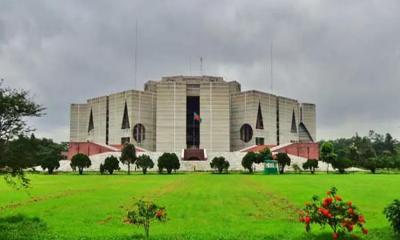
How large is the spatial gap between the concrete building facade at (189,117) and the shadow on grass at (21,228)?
77078mm

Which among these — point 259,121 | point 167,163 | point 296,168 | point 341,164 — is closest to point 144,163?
point 167,163

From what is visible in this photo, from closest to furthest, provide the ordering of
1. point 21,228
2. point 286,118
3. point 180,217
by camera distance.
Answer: point 21,228 → point 180,217 → point 286,118

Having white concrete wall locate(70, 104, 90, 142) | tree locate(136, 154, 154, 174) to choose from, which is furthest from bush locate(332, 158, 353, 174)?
white concrete wall locate(70, 104, 90, 142)

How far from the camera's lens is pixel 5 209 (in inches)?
752

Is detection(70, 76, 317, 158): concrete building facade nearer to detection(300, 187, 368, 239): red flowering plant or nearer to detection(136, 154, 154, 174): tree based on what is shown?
detection(136, 154, 154, 174): tree

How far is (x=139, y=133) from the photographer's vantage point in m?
98.5

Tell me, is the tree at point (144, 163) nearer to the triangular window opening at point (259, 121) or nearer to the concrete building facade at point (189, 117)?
the concrete building facade at point (189, 117)

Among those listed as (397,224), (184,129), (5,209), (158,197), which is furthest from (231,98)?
(397,224)

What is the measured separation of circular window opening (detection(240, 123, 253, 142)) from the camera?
99.5 meters

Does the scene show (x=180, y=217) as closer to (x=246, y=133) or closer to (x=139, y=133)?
(x=139, y=133)

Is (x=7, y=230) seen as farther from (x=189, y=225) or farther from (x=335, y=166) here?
(x=335, y=166)

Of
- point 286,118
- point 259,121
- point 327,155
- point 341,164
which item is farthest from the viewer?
point 286,118

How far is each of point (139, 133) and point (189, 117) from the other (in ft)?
40.6

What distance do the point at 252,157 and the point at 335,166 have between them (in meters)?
10.9
